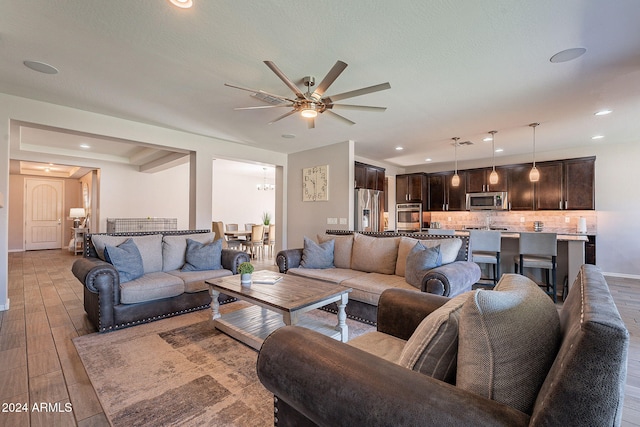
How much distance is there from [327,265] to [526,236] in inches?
113

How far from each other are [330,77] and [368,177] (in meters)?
4.09

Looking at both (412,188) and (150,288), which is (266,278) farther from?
(412,188)

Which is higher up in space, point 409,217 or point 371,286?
point 409,217

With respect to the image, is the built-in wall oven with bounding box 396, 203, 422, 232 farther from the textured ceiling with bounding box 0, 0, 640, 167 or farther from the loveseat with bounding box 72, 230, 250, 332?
the loveseat with bounding box 72, 230, 250, 332

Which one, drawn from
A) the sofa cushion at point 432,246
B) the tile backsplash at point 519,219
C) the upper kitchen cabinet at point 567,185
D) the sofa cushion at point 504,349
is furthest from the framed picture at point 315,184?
the sofa cushion at point 504,349

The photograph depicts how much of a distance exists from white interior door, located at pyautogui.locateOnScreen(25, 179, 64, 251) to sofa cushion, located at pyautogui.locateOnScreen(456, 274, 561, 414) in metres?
12.1

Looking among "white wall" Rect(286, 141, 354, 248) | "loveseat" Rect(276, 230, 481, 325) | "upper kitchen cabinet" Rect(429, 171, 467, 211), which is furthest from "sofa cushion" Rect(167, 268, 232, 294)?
"upper kitchen cabinet" Rect(429, 171, 467, 211)

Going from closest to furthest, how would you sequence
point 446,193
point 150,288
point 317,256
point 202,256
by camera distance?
1. point 150,288
2. point 202,256
3. point 317,256
4. point 446,193

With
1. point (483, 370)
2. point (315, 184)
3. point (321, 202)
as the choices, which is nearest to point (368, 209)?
point (321, 202)

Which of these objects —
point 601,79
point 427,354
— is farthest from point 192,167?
point 601,79

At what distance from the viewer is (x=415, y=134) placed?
199 inches

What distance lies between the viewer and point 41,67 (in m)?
2.84

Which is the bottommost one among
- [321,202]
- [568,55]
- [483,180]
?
[321,202]

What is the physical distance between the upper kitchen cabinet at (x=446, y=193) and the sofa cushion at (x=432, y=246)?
14.6ft
